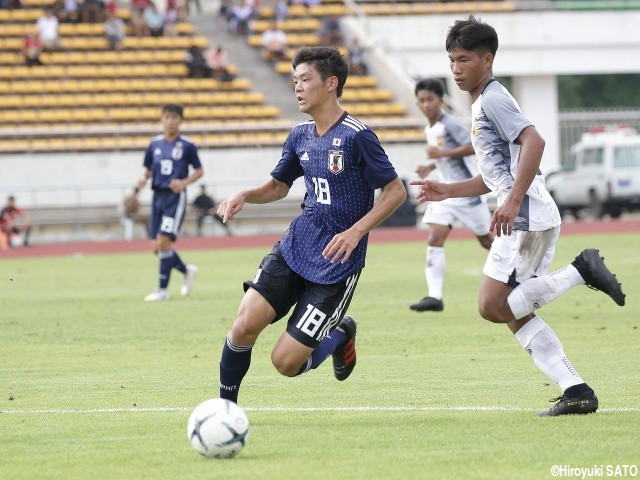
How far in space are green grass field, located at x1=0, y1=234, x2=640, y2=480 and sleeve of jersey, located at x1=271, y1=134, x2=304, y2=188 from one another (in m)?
1.41

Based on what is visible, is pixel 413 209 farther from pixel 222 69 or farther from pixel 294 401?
pixel 294 401

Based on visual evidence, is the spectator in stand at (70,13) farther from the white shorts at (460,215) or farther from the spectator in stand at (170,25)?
the white shorts at (460,215)

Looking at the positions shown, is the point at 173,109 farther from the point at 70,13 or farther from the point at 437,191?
the point at 70,13

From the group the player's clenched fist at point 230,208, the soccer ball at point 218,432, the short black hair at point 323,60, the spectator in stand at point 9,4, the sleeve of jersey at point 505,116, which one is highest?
the short black hair at point 323,60

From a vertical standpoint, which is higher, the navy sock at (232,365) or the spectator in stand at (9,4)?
A: the navy sock at (232,365)

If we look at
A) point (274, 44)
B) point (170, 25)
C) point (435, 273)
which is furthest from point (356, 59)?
point (435, 273)

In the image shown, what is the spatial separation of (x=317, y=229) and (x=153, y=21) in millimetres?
30420

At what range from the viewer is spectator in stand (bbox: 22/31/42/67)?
33.7 metres

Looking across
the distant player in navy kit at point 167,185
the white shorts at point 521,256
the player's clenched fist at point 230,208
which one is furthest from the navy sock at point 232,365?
the distant player in navy kit at point 167,185

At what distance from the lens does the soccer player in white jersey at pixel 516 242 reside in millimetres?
6859

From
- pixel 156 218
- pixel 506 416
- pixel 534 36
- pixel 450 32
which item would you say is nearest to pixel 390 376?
pixel 506 416

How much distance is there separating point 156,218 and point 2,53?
20253 mm

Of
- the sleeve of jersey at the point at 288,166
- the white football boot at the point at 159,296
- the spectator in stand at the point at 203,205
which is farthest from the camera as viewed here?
the spectator in stand at the point at 203,205

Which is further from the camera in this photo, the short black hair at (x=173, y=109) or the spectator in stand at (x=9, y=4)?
the spectator in stand at (x=9, y=4)
